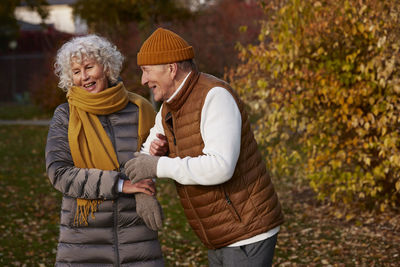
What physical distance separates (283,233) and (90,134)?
4388 millimetres

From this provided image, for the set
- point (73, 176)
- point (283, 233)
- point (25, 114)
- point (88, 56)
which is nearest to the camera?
point (73, 176)

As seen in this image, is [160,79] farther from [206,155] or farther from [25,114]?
[25,114]

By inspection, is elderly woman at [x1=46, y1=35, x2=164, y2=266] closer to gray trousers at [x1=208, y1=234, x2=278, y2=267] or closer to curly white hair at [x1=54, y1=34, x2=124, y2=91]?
curly white hair at [x1=54, y1=34, x2=124, y2=91]

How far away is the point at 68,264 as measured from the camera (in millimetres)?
3039

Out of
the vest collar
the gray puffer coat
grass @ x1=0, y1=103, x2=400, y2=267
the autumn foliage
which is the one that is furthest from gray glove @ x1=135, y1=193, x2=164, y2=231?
the autumn foliage

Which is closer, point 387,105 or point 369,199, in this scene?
point 387,105

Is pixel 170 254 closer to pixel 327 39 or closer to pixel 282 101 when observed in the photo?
pixel 282 101

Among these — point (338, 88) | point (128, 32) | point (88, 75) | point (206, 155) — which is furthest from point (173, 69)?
point (128, 32)

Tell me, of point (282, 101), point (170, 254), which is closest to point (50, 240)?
point (170, 254)

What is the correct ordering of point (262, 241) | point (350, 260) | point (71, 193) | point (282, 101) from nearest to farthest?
point (262, 241) → point (71, 193) → point (350, 260) → point (282, 101)

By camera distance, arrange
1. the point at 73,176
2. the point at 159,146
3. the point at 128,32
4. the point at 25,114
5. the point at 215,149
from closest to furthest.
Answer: the point at 215,149
the point at 159,146
the point at 73,176
the point at 128,32
the point at 25,114

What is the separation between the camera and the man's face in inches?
99.8

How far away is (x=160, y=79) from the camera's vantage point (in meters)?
2.54

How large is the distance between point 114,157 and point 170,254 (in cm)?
349
